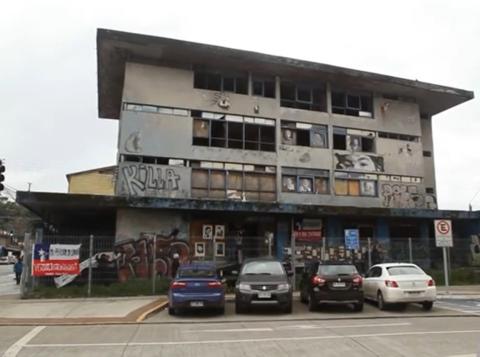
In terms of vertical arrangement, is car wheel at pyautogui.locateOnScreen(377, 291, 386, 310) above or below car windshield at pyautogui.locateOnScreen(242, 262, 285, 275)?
below

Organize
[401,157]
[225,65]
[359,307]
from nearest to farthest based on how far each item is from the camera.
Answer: [359,307] → [225,65] → [401,157]

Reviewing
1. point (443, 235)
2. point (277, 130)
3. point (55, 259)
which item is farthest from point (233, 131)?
point (443, 235)

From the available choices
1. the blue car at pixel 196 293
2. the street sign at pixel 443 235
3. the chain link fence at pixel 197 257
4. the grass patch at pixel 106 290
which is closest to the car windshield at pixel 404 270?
the street sign at pixel 443 235

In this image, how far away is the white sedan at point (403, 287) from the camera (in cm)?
1628

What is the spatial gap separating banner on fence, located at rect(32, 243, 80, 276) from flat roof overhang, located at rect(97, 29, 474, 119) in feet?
37.9

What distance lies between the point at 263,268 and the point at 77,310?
5935 mm

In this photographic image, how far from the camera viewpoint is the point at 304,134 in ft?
102

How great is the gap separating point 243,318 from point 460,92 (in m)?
26.0

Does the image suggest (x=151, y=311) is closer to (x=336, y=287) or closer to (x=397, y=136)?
(x=336, y=287)

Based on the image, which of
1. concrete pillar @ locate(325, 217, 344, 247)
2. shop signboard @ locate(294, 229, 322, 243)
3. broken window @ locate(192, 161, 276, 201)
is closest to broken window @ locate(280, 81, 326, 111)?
broken window @ locate(192, 161, 276, 201)

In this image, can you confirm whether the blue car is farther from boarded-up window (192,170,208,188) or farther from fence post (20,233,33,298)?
boarded-up window (192,170,208,188)

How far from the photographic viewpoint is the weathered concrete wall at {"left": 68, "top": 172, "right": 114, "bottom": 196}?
42.6 m

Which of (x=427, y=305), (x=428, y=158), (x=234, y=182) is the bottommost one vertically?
(x=427, y=305)

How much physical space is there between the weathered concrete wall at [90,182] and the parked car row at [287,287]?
27666 millimetres
